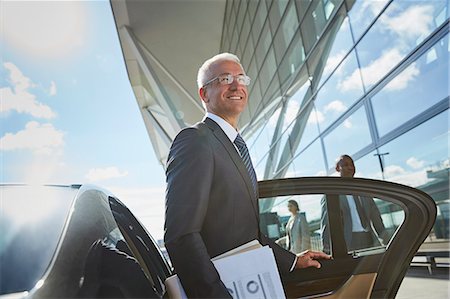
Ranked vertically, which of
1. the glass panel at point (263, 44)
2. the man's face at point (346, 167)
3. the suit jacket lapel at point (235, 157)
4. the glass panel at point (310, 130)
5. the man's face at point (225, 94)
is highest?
the glass panel at point (263, 44)

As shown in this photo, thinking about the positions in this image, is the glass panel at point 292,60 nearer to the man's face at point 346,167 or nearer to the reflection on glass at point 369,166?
the reflection on glass at point 369,166

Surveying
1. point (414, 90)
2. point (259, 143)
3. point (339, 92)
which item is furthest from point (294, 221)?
point (259, 143)

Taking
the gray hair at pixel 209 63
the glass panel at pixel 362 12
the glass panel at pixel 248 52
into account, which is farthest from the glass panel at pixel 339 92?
the gray hair at pixel 209 63

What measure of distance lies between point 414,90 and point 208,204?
4.79 m

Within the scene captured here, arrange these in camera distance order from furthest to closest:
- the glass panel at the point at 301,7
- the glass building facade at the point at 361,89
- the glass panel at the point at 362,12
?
the glass panel at the point at 301,7
the glass panel at the point at 362,12
the glass building facade at the point at 361,89

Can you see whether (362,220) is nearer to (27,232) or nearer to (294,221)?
(294,221)

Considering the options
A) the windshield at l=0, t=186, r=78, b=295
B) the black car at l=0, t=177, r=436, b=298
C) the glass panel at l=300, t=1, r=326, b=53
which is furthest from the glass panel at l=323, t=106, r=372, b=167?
the windshield at l=0, t=186, r=78, b=295

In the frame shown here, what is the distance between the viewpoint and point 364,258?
1.45m

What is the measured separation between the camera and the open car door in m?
1.33

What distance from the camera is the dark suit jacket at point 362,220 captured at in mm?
1440

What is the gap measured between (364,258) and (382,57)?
503 centimetres

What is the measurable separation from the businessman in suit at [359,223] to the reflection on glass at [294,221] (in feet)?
0.23

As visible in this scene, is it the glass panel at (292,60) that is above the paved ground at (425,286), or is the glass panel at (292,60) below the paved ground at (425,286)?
above

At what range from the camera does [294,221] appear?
1.91 meters
